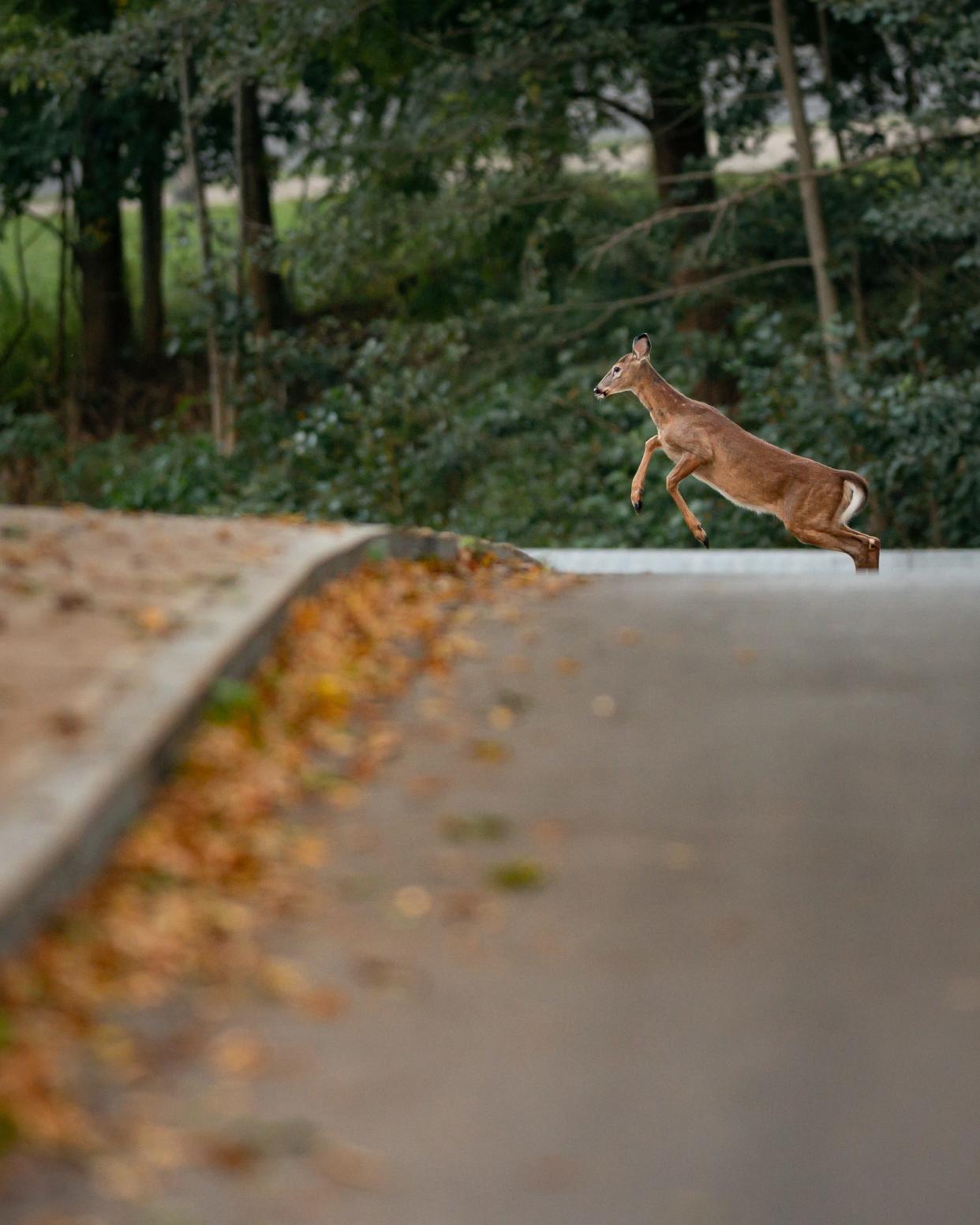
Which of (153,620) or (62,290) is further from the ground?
(62,290)

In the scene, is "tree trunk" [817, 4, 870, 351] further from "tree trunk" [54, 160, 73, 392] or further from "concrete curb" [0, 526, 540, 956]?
"concrete curb" [0, 526, 540, 956]

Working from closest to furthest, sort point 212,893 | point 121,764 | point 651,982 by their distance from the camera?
point 651,982 < point 212,893 < point 121,764

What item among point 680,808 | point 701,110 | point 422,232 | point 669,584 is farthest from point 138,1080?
point 701,110

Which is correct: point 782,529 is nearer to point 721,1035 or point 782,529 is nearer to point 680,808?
point 680,808

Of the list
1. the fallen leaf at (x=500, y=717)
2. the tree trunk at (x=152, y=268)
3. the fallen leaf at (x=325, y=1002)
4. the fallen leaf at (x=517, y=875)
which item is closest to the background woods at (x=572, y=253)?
the tree trunk at (x=152, y=268)

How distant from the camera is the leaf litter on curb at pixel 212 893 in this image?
3.35m

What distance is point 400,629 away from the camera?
6.98 meters

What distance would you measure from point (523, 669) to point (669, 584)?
240cm

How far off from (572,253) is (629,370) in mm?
7804

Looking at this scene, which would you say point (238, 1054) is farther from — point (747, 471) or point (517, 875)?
point (747, 471)

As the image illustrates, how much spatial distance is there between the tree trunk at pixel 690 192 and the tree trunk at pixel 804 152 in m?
1.06

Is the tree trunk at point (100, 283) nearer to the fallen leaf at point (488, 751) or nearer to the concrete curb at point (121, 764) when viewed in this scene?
the concrete curb at point (121, 764)

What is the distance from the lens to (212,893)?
4.24m

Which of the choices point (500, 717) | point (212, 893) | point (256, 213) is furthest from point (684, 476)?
point (256, 213)
